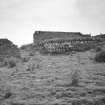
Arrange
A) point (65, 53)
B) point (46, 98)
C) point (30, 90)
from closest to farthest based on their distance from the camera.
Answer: point (46, 98)
point (30, 90)
point (65, 53)

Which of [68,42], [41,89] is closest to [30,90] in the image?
[41,89]

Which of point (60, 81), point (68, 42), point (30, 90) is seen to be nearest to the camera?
point (30, 90)

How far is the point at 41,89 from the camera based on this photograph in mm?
3996

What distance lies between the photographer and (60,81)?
15.1 feet

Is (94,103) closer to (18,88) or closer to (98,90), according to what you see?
(98,90)

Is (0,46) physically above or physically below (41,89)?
above

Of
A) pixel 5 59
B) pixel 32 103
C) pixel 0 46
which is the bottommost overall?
pixel 32 103

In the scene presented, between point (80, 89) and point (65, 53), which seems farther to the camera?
point (65, 53)

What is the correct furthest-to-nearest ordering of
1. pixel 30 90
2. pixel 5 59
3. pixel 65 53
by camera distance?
pixel 65 53 → pixel 5 59 → pixel 30 90

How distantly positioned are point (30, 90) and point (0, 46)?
6105mm

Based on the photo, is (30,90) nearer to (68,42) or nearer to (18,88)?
(18,88)

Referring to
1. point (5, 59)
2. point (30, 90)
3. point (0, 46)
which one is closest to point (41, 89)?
point (30, 90)

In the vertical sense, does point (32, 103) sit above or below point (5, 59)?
below

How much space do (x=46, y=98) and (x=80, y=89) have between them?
1.11 meters
